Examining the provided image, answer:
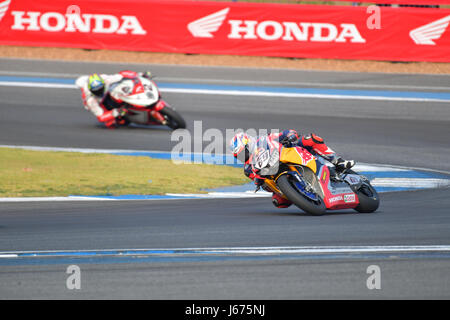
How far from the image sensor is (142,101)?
50.0 feet

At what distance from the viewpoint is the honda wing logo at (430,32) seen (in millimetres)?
19459

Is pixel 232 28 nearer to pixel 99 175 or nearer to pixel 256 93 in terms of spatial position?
pixel 256 93

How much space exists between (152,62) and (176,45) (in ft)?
2.55

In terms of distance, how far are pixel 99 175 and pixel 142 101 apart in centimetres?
407

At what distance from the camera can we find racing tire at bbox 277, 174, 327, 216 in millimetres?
8102

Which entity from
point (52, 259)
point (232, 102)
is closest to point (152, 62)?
point (232, 102)

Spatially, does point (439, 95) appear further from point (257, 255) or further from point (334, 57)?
point (257, 255)

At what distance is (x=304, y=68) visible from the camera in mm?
20672

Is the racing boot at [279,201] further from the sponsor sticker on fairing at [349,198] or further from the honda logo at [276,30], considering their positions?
the honda logo at [276,30]

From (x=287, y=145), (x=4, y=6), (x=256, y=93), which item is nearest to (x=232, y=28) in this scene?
(x=256, y=93)

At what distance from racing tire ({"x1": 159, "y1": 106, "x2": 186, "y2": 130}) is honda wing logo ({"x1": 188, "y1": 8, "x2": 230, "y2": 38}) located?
5.52m

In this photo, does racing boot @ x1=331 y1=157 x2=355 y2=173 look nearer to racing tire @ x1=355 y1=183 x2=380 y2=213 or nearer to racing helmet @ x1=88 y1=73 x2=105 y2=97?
racing tire @ x1=355 y1=183 x2=380 y2=213

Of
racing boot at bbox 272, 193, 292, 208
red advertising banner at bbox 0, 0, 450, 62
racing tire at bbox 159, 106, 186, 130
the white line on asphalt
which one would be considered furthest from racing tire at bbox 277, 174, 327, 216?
red advertising banner at bbox 0, 0, 450, 62

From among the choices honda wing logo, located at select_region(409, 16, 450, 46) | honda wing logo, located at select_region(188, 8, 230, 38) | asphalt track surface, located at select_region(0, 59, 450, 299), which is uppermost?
honda wing logo, located at select_region(188, 8, 230, 38)
